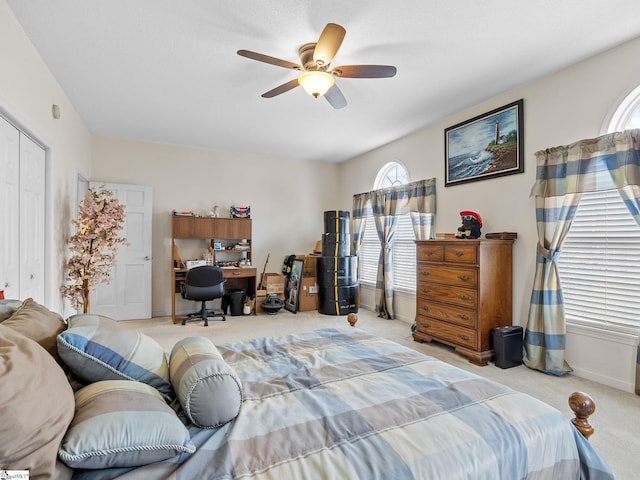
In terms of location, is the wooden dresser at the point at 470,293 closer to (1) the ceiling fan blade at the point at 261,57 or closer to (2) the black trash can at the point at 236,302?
(1) the ceiling fan blade at the point at 261,57

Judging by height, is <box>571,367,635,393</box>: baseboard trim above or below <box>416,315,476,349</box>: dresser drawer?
below

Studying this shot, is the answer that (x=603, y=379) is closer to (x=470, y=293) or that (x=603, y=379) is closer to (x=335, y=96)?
(x=470, y=293)

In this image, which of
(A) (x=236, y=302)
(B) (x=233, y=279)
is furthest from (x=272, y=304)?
(B) (x=233, y=279)

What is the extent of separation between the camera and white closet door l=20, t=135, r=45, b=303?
2.56m

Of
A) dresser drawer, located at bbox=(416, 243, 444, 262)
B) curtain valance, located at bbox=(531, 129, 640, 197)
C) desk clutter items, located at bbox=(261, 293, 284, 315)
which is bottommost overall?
desk clutter items, located at bbox=(261, 293, 284, 315)

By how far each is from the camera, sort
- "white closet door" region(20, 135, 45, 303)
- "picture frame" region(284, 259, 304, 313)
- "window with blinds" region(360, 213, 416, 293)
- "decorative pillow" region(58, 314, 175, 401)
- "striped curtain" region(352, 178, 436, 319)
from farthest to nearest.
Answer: "picture frame" region(284, 259, 304, 313)
"window with blinds" region(360, 213, 416, 293)
"striped curtain" region(352, 178, 436, 319)
"white closet door" region(20, 135, 45, 303)
"decorative pillow" region(58, 314, 175, 401)

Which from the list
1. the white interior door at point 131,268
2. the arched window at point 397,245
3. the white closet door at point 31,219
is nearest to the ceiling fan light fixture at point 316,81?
the white closet door at point 31,219

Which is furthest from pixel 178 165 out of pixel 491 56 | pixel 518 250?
pixel 518 250

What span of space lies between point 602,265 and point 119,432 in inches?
→ 140

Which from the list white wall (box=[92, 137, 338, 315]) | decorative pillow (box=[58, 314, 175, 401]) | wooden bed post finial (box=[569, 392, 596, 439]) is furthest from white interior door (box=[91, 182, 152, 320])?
wooden bed post finial (box=[569, 392, 596, 439])

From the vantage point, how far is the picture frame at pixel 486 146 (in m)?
3.43

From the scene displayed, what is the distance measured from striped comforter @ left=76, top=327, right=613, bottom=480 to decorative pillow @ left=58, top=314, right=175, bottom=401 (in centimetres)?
32

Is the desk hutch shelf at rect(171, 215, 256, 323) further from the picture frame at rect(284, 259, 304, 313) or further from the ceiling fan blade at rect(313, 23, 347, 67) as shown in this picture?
the ceiling fan blade at rect(313, 23, 347, 67)

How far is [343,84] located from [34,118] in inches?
106
